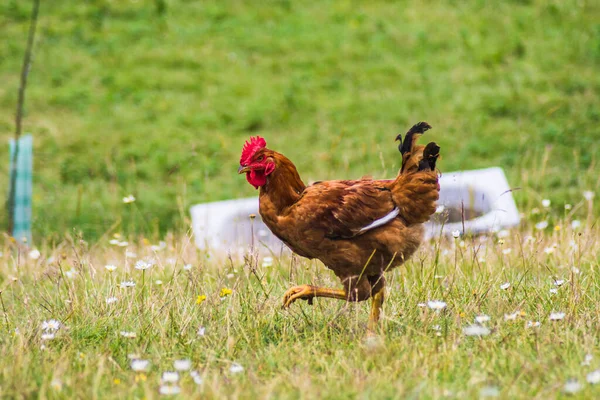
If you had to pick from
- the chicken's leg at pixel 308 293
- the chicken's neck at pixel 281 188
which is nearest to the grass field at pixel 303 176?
the chicken's leg at pixel 308 293

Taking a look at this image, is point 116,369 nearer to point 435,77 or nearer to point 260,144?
point 260,144

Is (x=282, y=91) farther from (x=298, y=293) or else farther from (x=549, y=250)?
(x=298, y=293)

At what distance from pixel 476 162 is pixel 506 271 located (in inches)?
243

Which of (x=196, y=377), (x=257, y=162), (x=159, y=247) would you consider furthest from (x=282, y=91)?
(x=196, y=377)

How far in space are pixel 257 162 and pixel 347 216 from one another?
0.56 metres

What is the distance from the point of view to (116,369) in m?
3.58

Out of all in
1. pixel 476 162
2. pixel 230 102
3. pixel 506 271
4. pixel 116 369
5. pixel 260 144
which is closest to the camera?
pixel 116 369

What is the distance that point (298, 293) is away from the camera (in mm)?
4164

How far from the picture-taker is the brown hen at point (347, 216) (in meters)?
4.12

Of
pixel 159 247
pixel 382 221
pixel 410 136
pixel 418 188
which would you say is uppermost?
pixel 410 136

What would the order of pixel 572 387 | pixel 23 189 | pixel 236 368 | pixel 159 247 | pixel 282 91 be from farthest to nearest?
pixel 282 91
pixel 23 189
pixel 159 247
pixel 236 368
pixel 572 387

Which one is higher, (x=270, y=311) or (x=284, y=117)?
(x=284, y=117)

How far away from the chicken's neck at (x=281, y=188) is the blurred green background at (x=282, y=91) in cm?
547

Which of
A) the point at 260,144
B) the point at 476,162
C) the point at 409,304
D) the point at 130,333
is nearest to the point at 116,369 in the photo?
the point at 130,333
